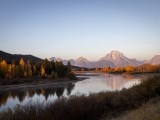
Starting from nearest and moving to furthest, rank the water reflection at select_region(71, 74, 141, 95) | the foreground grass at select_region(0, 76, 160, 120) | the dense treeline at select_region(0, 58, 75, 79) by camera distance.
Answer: the foreground grass at select_region(0, 76, 160, 120) < the water reflection at select_region(71, 74, 141, 95) < the dense treeline at select_region(0, 58, 75, 79)

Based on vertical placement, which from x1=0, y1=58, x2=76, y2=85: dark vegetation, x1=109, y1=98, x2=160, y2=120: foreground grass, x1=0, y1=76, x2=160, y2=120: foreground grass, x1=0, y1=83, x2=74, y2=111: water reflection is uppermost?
x1=0, y1=58, x2=76, y2=85: dark vegetation

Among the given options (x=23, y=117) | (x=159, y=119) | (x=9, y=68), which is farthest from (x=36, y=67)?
(x=159, y=119)

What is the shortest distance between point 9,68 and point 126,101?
68.9 metres

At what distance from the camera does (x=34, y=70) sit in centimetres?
9100

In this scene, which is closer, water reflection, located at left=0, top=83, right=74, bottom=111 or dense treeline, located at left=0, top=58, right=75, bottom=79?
water reflection, located at left=0, top=83, right=74, bottom=111

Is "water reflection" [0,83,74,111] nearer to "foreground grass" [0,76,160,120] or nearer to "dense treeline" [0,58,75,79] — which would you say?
"foreground grass" [0,76,160,120]

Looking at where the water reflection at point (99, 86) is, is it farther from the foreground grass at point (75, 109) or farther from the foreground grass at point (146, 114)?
the foreground grass at point (146, 114)

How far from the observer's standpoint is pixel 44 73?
9156 cm

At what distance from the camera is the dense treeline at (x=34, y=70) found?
82062 millimetres

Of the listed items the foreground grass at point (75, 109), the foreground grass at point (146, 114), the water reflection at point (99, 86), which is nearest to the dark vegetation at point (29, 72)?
the water reflection at point (99, 86)

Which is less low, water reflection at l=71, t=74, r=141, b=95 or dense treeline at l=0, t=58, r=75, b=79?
dense treeline at l=0, t=58, r=75, b=79

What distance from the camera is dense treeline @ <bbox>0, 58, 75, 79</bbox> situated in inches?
3231

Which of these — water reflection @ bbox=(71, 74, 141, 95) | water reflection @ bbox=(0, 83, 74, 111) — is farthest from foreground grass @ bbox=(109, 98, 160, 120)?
water reflection @ bbox=(0, 83, 74, 111)

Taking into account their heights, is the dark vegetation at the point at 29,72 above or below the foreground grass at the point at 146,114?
above
